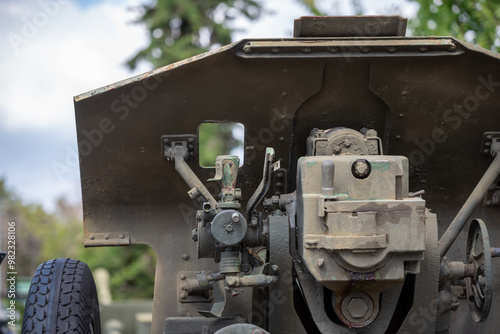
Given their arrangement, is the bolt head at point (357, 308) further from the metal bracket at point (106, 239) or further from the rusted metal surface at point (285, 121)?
the metal bracket at point (106, 239)

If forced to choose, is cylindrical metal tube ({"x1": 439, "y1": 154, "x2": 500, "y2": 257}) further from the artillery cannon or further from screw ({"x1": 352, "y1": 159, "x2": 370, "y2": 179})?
screw ({"x1": 352, "y1": 159, "x2": 370, "y2": 179})

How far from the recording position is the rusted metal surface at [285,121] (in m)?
4.17

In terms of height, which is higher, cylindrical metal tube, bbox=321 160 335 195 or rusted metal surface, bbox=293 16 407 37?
rusted metal surface, bbox=293 16 407 37

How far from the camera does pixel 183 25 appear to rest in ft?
54.8

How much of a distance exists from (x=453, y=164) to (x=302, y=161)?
162 centimetres

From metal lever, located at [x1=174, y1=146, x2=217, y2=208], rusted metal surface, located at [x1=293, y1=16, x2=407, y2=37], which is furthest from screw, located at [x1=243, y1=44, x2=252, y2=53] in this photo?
metal lever, located at [x1=174, y1=146, x2=217, y2=208]

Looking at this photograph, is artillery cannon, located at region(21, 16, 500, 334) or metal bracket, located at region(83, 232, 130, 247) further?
metal bracket, located at region(83, 232, 130, 247)

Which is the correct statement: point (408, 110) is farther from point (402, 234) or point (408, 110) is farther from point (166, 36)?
point (166, 36)

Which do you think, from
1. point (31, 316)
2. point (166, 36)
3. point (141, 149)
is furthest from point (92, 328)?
point (166, 36)

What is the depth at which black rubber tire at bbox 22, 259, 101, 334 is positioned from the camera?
394 cm

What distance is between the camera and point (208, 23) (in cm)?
1641

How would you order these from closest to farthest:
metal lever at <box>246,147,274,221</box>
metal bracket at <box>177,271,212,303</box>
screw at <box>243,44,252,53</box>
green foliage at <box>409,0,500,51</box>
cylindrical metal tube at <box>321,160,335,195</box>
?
cylindrical metal tube at <box>321,160,335,195</box> < metal lever at <box>246,147,274,221</box> < screw at <box>243,44,252,53</box> < metal bracket at <box>177,271,212,303</box> < green foliage at <box>409,0,500,51</box>

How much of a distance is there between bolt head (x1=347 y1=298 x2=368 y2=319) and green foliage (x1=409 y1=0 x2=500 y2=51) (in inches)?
247

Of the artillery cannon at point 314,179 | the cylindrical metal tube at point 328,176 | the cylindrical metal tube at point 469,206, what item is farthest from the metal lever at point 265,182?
the cylindrical metal tube at point 469,206
